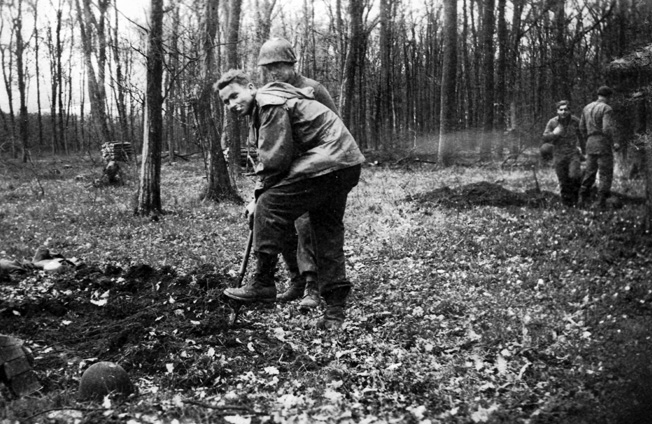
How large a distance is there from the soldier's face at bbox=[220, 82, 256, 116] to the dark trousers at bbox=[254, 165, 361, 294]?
0.69 metres

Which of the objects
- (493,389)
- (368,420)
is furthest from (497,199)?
(368,420)

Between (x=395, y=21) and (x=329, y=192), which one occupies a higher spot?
(x=395, y=21)

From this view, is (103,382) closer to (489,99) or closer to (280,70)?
(280,70)

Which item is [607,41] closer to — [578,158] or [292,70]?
[292,70]

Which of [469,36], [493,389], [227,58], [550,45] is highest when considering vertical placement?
[469,36]

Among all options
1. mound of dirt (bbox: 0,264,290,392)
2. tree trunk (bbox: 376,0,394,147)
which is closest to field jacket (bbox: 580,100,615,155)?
mound of dirt (bbox: 0,264,290,392)

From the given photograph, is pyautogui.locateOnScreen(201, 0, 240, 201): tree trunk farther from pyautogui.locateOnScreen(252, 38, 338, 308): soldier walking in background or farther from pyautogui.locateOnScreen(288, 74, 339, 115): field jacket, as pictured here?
pyautogui.locateOnScreen(288, 74, 339, 115): field jacket

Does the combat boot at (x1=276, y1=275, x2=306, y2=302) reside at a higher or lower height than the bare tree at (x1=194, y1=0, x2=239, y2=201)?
lower

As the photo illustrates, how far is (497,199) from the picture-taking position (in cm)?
1101

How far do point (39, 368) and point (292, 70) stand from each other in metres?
3.19

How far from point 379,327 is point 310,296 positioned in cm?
83

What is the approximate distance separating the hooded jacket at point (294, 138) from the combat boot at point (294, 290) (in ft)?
4.93

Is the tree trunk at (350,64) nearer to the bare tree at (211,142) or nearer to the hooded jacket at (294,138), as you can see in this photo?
the bare tree at (211,142)

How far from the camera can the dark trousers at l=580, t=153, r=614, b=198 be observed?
23.6ft
